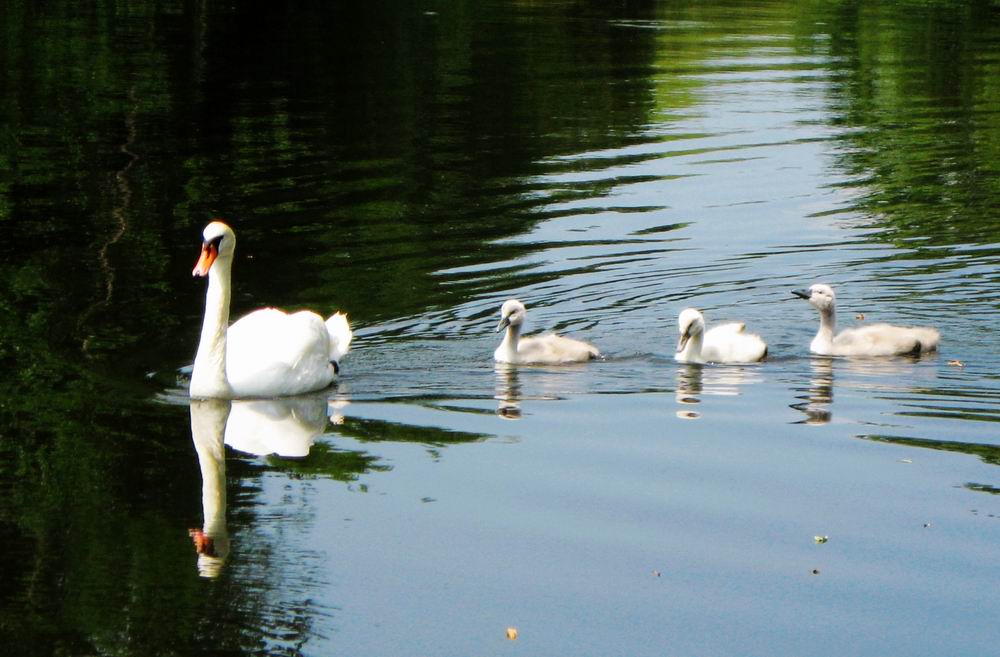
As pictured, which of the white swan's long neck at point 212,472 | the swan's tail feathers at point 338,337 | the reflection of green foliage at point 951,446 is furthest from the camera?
the swan's tail feathers at point 338,337

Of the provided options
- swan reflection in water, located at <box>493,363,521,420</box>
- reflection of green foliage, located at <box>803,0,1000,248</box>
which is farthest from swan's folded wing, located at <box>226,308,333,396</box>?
reflection of green foliage, located at <box>803,0,1000,248</box>

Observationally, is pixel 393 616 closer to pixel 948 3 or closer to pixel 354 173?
pixel 354 173

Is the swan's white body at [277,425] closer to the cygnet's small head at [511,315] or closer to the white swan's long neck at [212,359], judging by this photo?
the white swan's long neck at [212,359]

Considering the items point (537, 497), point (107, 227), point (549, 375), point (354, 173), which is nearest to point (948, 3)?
point (354, 173)

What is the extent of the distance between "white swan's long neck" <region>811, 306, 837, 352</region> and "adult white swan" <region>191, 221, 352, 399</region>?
13.0 feet

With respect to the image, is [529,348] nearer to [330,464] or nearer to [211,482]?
[330,464]

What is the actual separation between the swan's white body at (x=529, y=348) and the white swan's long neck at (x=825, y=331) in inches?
72.2

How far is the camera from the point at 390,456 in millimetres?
10070

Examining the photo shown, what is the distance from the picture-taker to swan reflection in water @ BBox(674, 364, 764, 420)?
11.9 metres

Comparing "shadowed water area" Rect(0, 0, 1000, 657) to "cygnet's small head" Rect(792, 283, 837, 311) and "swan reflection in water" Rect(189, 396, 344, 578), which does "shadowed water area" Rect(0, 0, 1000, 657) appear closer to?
"swan reflection in water" Rect(189, 396, 344, 578)

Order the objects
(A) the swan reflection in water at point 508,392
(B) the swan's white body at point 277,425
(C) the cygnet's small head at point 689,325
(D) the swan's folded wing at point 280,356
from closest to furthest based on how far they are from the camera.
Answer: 1. (B) the swan's white body at point 277,425
2. (A) the swan reflection in water at point 508,392
3. (D) the swan's folded wing at point 280,356
4. (C) the cygnet's small head at point 689,325

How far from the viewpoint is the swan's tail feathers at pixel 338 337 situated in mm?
12555

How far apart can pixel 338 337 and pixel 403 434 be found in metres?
2.17

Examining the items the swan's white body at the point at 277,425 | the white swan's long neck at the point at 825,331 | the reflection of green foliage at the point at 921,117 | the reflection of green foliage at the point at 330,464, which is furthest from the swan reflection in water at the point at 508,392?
the reflection of green foliage at the point at 921,117
